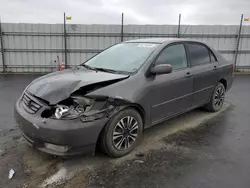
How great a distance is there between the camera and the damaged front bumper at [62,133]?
8.48 feet

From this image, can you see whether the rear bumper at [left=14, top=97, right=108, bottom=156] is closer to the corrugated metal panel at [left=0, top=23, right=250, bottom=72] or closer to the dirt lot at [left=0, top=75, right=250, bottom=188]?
the dirt lot at [left=0, top=75, right=250, bottom=188]

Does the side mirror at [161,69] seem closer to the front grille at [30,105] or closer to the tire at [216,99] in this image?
the front grille at [30,105]

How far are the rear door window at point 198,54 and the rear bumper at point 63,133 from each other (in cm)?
236

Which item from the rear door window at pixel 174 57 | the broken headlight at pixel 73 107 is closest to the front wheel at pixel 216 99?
the rear door window at pixel 174 57

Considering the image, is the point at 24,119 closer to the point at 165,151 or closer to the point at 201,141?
the point at 165,151

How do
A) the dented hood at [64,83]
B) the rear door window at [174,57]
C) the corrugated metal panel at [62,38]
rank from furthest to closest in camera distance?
1. the corrugated metal panel at [62,38]
2. the rear door window at [174,57]
3. the dented hood at [64,83]

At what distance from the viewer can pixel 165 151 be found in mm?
3357

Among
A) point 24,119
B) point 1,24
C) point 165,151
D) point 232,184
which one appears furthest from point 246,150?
point 1,24

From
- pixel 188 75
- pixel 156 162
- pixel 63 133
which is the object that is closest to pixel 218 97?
pixel 188 75

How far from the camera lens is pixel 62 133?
2.56 metres

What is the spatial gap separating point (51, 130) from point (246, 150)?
2824mm

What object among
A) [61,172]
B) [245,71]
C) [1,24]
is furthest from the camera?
[245,71]

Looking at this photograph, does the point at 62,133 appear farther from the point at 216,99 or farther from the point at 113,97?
the point at 216,99

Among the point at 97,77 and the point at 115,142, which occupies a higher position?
the point at 97,77
